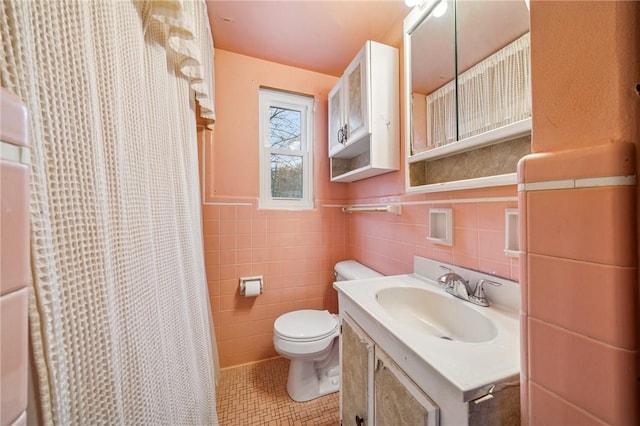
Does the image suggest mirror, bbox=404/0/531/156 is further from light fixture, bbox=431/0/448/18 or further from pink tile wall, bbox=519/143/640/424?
pink tile wall, bbox=519/143/640/424

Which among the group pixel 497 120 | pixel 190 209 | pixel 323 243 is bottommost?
pixel 323 243

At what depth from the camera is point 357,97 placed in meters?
1.40

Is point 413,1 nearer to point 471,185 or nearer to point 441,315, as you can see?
point 471,185

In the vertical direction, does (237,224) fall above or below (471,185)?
below

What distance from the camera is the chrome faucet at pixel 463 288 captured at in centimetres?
→ 87

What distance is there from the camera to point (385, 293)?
1.05 metres

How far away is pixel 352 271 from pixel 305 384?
0.76m

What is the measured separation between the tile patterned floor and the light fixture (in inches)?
86.0

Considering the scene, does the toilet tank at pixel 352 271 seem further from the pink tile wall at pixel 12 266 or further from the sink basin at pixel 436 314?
the pink tile wall at pixel 12 266

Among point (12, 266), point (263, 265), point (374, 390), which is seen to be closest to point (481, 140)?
point (374, 390)

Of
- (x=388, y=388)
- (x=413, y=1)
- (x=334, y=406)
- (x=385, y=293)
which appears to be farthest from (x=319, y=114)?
(x=334, y=406)

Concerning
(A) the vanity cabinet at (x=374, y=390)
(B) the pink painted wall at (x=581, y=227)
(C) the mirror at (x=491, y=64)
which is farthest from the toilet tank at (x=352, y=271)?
(B) the pink painted wall at (x=581, y=227)

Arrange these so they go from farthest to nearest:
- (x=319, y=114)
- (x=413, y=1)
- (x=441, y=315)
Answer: (x=319, y=114) < (x=413, y=1) < (x=441, y=315)

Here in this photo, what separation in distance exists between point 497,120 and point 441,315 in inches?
32.1
